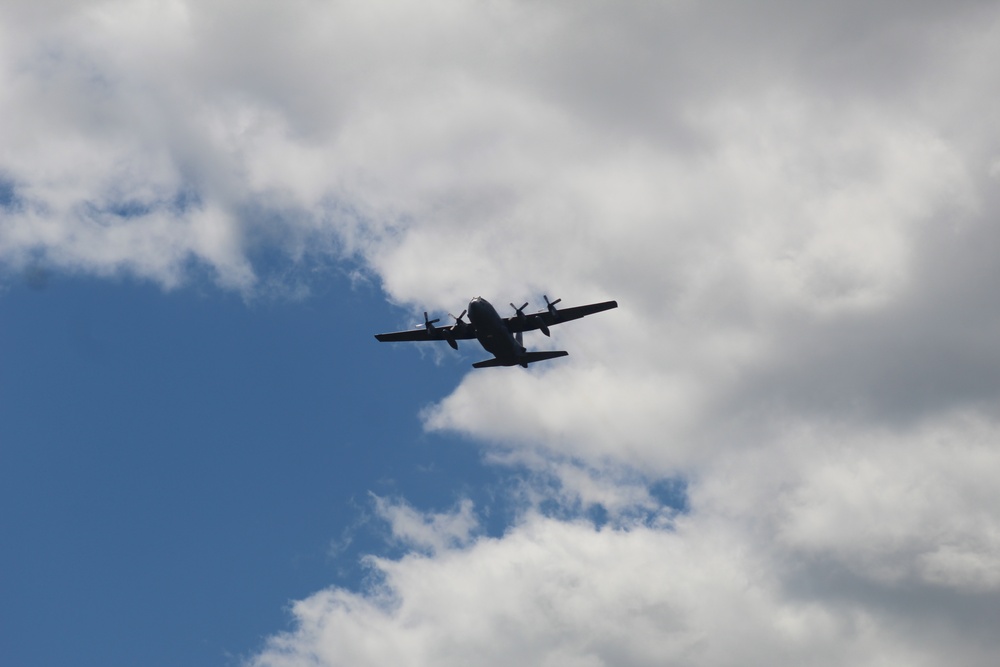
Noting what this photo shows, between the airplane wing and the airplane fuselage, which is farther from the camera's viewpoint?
the airplane wing

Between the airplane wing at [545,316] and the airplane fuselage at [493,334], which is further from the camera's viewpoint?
the airplane wing at [545,316]

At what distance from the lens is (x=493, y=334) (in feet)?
294

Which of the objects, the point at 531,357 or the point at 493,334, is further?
the point at 531,357

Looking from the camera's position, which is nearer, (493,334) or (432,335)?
(493,334)

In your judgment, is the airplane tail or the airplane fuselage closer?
the airplane fuselage

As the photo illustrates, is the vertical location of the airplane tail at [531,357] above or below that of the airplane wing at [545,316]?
below

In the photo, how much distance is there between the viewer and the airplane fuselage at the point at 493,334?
87062 millimetres

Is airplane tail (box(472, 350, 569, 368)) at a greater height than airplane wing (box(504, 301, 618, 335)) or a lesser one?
lesser

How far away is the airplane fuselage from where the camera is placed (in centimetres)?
8706

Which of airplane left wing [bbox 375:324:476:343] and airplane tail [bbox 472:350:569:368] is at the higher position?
airplane left wing [bbox 375:324:476:343]

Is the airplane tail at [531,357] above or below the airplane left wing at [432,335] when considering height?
below

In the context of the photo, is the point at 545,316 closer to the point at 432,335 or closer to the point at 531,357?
the point at 531,357

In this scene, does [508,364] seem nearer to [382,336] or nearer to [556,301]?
[556,301]

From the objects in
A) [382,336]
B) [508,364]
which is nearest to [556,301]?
[508,364]
